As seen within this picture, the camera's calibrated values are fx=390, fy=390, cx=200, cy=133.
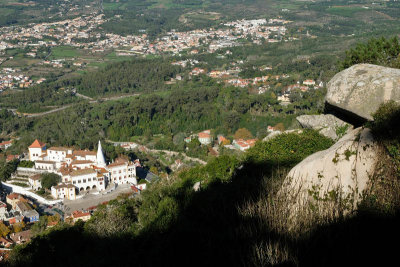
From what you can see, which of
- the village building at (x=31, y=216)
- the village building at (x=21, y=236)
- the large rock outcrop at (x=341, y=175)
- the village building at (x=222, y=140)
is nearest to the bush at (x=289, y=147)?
the large rock outcrop at (x=341, y=175)

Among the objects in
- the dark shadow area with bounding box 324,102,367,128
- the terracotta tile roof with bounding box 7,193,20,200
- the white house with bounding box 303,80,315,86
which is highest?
the dark shadow area with bounding box 324,102,367,128

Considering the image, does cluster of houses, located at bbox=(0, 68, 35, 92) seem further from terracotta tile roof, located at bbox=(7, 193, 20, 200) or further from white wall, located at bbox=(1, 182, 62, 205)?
terracotta tile roof, located at bbox=(7, 193, 20, 200)

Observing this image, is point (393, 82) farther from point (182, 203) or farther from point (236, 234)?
point (182, 203)

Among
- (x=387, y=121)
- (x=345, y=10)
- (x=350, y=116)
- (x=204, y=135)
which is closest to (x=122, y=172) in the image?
(x=204, y=135)

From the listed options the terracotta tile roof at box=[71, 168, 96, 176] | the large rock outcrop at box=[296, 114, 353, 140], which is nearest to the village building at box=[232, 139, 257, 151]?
the terracotta tile roof at box=[71, 168, 96, 176]

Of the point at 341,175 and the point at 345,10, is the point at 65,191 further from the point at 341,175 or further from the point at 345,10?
the point at 345,10

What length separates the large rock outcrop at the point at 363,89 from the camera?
4.08 meters

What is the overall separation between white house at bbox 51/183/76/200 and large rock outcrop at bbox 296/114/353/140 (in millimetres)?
13078

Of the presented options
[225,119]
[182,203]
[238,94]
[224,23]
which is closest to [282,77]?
[238,94]

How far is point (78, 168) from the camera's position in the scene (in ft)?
66.1

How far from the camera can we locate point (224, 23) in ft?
239

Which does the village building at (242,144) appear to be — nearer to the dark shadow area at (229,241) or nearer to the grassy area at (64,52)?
the dark shadow area at (229,241)

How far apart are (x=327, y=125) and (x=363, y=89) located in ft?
13.0

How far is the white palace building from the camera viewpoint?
62.0 ft
